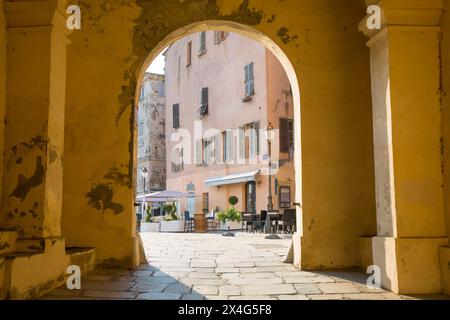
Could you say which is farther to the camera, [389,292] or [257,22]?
[257,22]

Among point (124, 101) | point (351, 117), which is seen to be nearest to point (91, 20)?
point (124, 101)

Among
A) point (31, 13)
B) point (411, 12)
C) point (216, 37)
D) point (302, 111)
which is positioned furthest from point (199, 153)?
point (411, 12)

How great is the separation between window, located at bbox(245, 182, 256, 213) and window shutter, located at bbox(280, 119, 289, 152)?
6.89 feet

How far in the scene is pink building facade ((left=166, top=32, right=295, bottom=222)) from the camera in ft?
60.3

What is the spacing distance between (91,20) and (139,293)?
3.89 meters

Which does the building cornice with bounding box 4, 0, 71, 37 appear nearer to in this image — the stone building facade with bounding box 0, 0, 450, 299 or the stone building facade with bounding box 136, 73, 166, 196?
the stone building facade with bounding box 0, 0, 450, 299

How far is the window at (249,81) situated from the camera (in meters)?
19.2

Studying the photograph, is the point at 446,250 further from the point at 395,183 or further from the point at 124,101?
the point at 124,101

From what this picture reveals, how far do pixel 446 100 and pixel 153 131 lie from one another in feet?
92.3

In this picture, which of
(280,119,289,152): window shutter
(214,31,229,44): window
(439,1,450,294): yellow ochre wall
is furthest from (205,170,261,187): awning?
(439,1,450,294): yellow ochre wall

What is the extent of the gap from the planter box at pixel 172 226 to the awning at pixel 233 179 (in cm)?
354

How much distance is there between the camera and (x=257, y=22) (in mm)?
6137

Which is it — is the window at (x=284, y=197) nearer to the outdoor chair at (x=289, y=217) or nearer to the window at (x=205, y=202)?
the outdoor chair at (x=289, y=217)

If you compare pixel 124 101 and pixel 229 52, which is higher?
pixel 229 52
